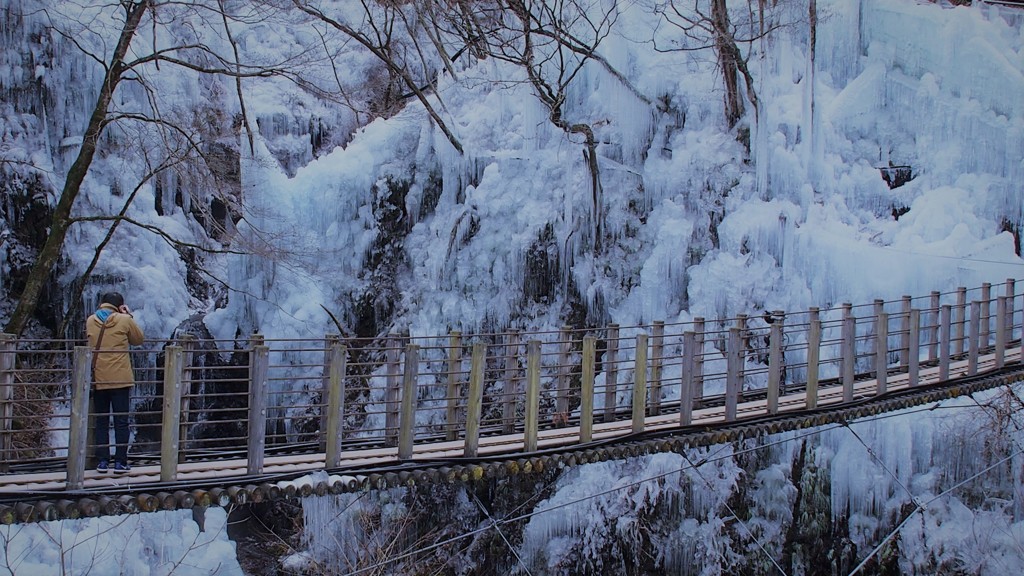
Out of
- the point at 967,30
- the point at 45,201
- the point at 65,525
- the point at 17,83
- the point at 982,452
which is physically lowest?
the point at 65,525

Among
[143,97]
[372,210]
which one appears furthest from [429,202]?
[143,97]

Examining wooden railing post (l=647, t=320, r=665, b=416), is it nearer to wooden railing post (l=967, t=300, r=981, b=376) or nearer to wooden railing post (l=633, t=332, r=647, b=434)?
wooden railing post (l=633, t=332, r=647, b=434)

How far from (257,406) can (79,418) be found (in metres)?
0.94

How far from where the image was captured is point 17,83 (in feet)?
44.6

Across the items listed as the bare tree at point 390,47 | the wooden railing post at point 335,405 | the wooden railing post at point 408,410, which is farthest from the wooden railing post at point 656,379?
the bare tree at point 390,47

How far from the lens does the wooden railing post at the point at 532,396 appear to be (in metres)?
6.22

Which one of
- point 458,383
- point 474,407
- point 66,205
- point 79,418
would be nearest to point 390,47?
point 66,205

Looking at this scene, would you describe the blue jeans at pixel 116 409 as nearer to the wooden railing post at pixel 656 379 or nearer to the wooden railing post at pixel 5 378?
the wooden railing post at pixel 5 378

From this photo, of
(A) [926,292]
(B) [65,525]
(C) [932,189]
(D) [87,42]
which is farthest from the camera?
(D) [87,42]

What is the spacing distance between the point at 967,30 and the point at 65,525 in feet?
45.9

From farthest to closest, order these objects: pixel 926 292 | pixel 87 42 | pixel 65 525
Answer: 1. pixel 87 42
2. pixel 926 292
3. pixel 65 525

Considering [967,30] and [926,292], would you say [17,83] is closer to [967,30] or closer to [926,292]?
[926,292]

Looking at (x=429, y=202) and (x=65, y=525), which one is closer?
(x=65, y=525)

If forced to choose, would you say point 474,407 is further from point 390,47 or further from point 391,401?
point 390,47
